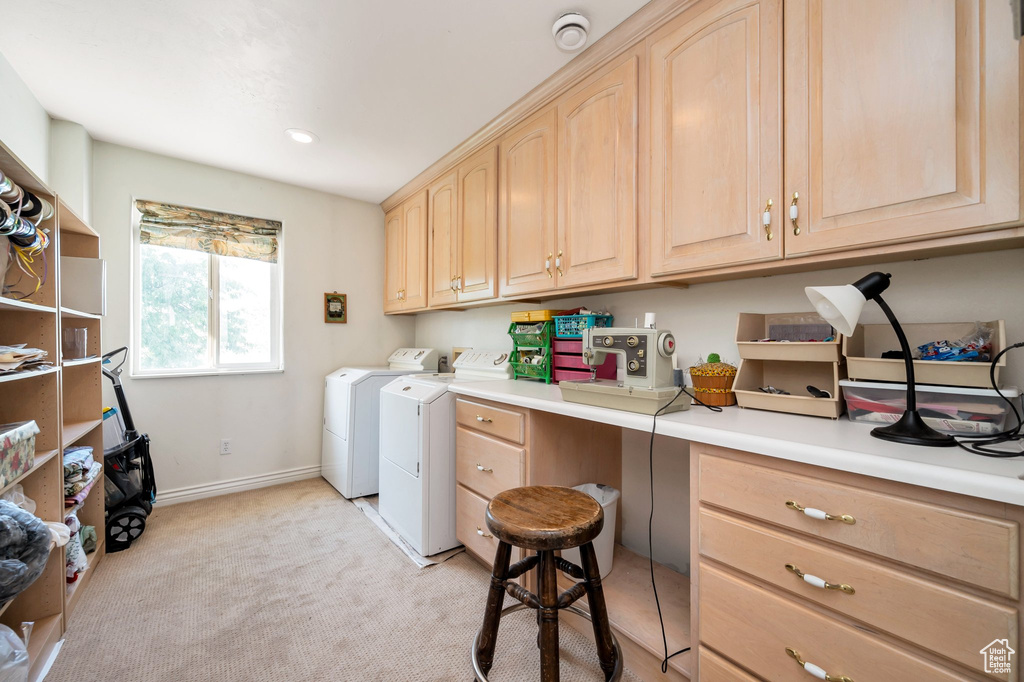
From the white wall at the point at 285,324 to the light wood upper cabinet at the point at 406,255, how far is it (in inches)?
6.1

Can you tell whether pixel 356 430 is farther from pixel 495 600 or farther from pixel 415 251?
pixel 495 600

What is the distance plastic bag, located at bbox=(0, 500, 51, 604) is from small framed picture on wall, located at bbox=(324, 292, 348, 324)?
8.19 feet

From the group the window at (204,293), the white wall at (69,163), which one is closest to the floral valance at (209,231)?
the window at (204,293)

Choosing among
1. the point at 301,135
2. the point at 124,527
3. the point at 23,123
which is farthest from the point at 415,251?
the point at 124,527

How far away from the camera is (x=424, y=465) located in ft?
6.72

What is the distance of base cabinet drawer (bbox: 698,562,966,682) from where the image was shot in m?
0.79

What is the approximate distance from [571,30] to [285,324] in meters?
2.86

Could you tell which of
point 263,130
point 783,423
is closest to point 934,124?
point 783,423

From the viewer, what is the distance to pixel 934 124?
38.4 inches

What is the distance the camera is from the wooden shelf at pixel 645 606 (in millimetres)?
1298

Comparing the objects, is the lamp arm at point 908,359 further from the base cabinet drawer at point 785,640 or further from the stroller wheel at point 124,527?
the stroller wheel at point 124,527

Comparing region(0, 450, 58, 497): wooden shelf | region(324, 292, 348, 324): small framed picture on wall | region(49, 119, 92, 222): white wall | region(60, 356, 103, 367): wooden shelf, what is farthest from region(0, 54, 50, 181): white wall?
region(324, 292, 348, 324): small framed picture on wall

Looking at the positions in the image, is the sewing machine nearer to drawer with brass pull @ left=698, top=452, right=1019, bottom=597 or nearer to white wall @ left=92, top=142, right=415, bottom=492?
drawer with brass pull @ left=698, top=452, right=1019, bottom=597

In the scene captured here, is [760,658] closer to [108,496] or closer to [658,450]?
[658,450]
